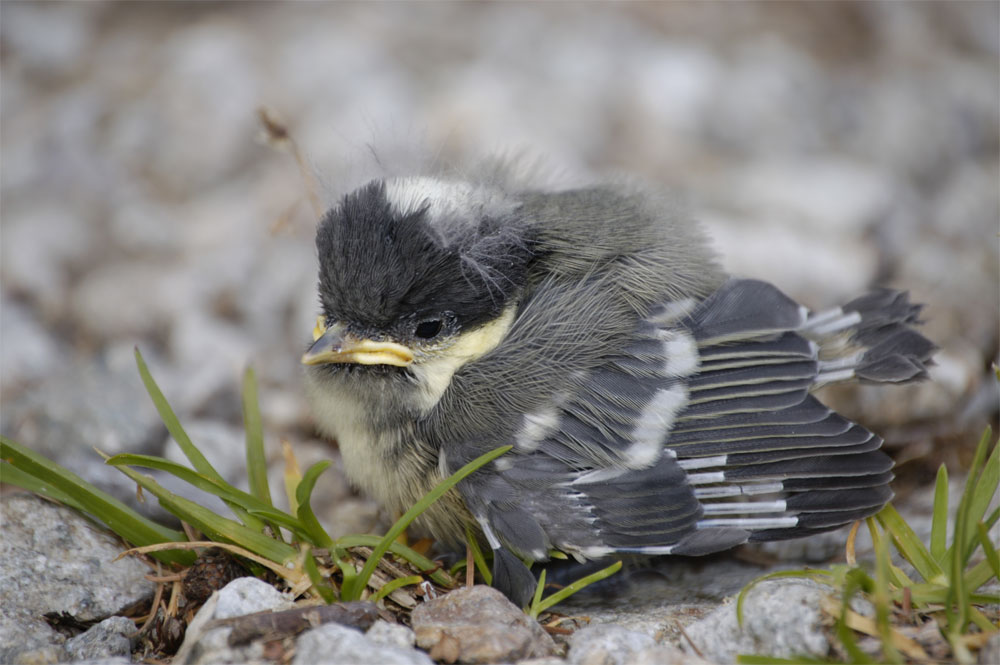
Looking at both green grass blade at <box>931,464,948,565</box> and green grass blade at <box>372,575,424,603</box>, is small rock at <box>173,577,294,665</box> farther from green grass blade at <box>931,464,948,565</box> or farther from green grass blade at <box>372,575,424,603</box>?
green grass blade at <box>931,464,948,565</box>

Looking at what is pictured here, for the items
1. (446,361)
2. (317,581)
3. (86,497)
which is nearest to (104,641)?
(86,497)

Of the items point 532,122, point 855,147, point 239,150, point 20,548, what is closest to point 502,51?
point 532,122

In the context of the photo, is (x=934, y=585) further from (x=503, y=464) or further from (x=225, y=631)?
(x=225, y=631)

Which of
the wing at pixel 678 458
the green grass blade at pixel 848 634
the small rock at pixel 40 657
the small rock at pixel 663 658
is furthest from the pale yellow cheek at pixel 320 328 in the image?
the green grass blade at pixel 848 634

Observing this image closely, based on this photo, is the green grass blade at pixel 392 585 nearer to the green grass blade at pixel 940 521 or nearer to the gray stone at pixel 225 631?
the gray stone at pixel 225 631

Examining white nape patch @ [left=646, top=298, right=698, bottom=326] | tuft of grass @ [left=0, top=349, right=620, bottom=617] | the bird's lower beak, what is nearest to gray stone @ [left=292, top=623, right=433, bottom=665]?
tuft of grass @ [left=0, top=349, right=620, bottom=617]

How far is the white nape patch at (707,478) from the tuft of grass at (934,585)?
7.2 inches

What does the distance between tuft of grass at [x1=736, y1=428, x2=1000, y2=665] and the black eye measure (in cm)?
63

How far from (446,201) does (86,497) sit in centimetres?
74

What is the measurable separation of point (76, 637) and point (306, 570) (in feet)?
1.22

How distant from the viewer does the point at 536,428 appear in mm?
1380

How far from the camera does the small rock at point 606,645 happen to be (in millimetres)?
1178

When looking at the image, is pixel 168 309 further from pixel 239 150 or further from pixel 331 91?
pixel 331 91

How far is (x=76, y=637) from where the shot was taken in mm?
1290
